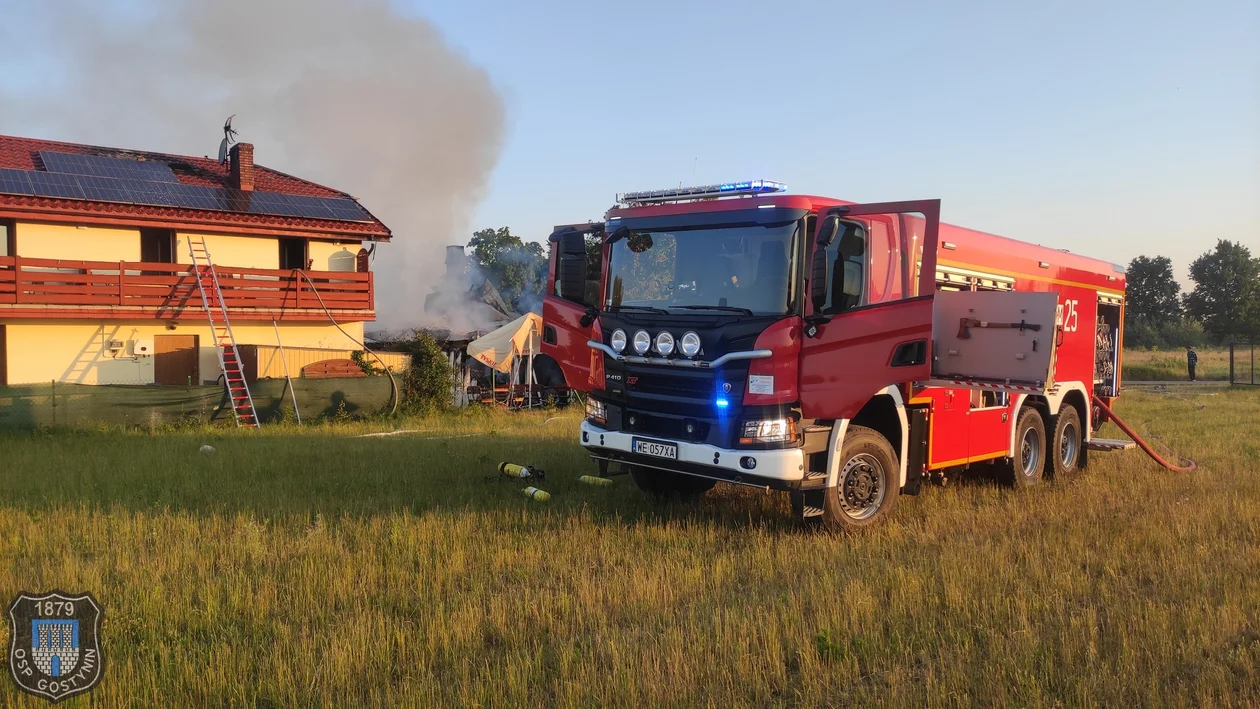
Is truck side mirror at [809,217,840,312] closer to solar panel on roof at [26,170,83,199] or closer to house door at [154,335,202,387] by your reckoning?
house door at [154,335,202,387]

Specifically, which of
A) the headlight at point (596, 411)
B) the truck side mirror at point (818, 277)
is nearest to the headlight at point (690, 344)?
the truck side mirror at point (818, 277)

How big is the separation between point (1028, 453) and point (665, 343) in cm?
590

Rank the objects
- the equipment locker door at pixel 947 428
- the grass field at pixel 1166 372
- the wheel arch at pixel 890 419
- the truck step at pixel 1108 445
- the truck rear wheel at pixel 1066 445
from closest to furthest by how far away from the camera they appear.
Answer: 1. the wheel arch at pixel 890 419
2. the equipment locker door at pixel 947 428
3. the truck rear wheel at pixel 1066 445
4. the truck step at pixel 1108 445
5. the grass field at pixel 1166 372

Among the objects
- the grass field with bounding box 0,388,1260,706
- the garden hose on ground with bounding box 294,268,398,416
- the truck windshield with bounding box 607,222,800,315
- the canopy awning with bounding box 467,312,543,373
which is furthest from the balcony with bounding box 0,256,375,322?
the truck windshield with bounding box 607,222,800,315

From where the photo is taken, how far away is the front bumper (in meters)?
7.28

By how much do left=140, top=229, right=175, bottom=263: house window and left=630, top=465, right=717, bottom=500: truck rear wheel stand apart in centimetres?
1677

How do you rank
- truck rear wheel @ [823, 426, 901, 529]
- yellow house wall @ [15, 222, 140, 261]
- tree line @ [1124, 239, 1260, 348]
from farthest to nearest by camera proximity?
1. tree line @ [1124, 239, 1260, 348]
2. yellow house wall @ [15, 222, 140, 261]
3. truck rear wheel @ [823, 426, 901, 529]

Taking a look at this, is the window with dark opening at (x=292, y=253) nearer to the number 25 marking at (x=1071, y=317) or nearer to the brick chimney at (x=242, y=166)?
the brick chimney at (x=242, y=166)

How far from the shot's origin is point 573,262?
866 centimetres

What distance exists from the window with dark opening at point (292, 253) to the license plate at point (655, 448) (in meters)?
18.1

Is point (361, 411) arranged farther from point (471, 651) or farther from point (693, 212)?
point (471, 651)

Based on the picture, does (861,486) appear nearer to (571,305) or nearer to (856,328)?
(856,328)

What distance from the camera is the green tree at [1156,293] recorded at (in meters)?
79.8

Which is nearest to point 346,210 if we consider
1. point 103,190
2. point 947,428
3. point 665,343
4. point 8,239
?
point 103,190
